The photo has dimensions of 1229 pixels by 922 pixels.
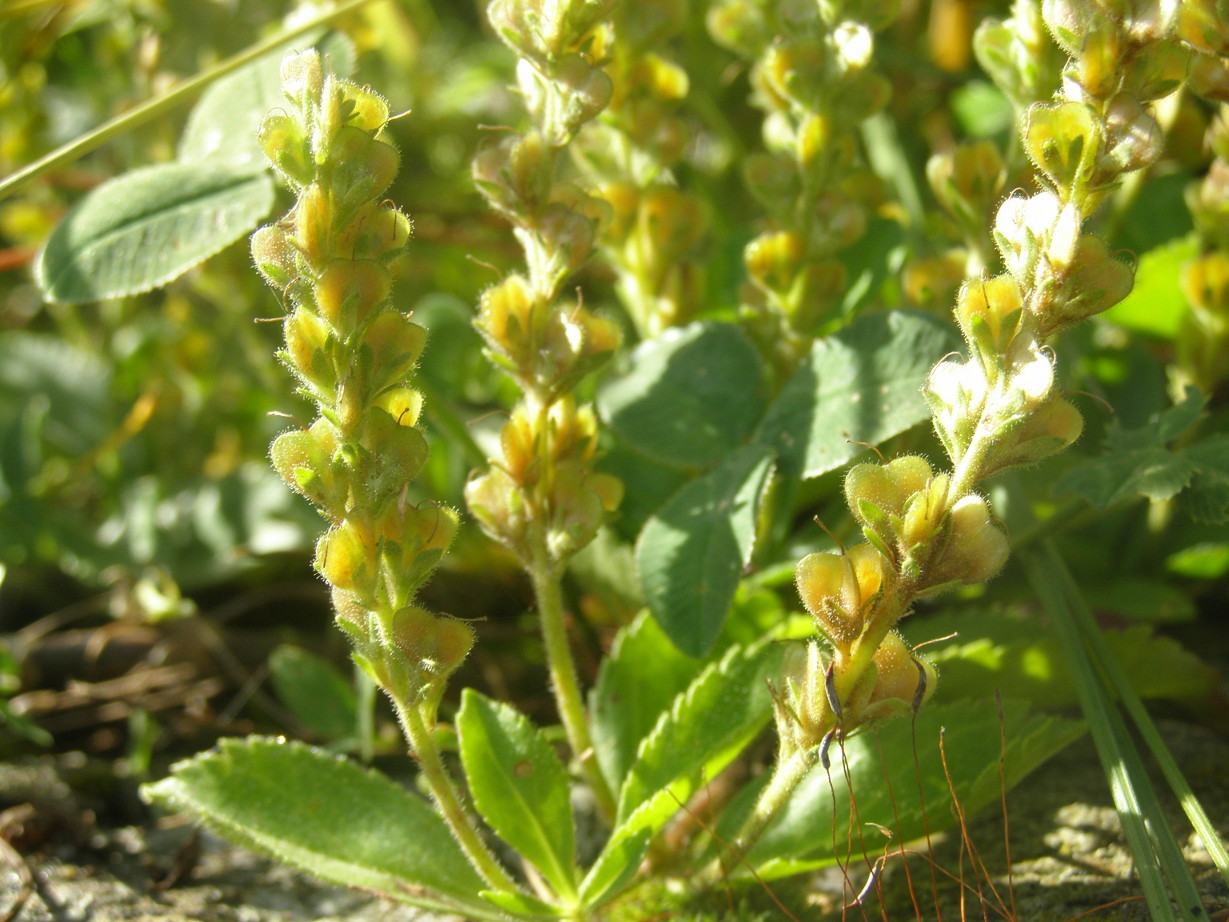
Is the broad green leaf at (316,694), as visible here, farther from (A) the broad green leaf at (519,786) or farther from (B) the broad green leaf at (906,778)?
(B) the broad green leaf at (906,778)

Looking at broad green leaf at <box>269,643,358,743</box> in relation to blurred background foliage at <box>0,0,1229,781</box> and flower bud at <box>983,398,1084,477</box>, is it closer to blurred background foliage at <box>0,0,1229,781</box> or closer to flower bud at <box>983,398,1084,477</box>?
blurred background foliage at <box>0,0,1229,781</box>

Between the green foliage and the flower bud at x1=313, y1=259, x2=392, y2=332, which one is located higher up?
the flower bud at x1=313, y1=259, x2=392, y2=332

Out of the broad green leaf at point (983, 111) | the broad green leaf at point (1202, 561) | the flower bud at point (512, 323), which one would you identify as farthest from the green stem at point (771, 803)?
the broad green leaf at point (983, 111)

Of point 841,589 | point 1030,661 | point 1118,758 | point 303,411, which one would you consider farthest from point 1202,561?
point 303,411

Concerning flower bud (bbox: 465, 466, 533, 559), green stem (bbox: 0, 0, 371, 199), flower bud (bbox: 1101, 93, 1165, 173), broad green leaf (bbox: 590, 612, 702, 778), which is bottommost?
broad green leaf (bbox: 590, 612, 702, 778)

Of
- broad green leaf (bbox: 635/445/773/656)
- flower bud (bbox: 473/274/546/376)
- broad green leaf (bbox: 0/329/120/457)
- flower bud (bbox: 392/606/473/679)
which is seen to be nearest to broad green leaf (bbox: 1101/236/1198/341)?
broad green leaf (bbox: 635/445/773/656)

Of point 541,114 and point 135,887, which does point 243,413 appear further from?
point 541,114
